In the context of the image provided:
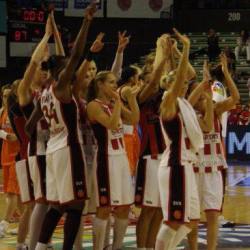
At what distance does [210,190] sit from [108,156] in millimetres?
1044

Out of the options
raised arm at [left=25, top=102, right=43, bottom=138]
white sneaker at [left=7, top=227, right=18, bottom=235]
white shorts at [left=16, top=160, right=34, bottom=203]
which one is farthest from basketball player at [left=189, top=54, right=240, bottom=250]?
white sneaker at [left=7, top=227, right=18, bottom=235]

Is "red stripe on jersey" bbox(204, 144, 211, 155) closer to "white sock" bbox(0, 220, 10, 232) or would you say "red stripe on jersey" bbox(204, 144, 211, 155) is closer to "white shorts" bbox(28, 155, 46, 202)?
"white shorts" bbox(28, 155, 46, 202)

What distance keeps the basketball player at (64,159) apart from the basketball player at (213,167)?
3.78 feet

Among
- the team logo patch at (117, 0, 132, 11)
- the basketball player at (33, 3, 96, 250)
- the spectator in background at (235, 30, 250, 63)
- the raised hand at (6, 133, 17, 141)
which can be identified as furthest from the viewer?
the team logo patch at (117, 0, 132, 11)

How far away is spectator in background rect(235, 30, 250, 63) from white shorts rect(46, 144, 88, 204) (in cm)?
1937

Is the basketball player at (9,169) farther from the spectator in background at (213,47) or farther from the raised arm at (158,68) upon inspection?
the spectator in background at (213,47)

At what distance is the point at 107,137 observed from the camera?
290 inches

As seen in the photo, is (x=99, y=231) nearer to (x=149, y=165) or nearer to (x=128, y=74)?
(x=149, y=165)

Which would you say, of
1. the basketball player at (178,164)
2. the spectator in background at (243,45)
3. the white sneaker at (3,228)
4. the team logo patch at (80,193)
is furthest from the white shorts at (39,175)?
the spectator in background at (243,45)

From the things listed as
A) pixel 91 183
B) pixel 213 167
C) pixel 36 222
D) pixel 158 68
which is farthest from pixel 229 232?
pixel 36 222

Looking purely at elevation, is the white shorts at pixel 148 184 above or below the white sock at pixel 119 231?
above

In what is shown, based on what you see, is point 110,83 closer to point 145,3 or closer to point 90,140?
point 90,140

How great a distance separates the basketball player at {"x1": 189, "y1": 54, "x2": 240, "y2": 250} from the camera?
750cm

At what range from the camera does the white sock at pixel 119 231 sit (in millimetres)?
7637
